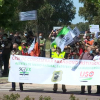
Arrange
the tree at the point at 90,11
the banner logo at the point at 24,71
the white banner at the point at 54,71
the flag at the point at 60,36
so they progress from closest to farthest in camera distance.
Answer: the white banner at the point at 54,71
the banner logo at the point at 24,71
the flag at the point at 60,36
the tree at the point at 90,11

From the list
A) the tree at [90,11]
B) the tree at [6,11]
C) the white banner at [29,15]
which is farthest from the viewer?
the tree at [90,11]

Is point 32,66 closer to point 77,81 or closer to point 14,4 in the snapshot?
point 77,81

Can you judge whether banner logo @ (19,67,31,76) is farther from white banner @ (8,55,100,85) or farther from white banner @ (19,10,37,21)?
white banner @ (19,10,37,21)

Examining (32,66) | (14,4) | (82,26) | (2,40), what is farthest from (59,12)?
(32,66)

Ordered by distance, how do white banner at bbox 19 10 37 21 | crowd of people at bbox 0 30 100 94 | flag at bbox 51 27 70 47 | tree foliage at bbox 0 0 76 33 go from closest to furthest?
crowd of people at bbox 0 30 100 94
flag at bbox 51 27 70 47
white banner at bbox 19 10 37 21
tree foliage at bbox 0 0 76 33

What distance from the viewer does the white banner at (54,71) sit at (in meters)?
12.3

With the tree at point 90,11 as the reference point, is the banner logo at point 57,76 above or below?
below

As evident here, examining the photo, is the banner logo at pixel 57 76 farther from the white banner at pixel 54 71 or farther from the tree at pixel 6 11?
the tree at pixel 6 11

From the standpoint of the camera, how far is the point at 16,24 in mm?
23609

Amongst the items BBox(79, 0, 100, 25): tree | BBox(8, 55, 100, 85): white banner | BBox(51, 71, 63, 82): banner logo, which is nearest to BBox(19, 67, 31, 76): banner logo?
BBox(8, 55, 100, 85): white banner

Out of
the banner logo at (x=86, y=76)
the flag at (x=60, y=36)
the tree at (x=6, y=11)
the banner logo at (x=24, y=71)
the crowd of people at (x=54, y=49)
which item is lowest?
the banner logo at (x=86, y=76)

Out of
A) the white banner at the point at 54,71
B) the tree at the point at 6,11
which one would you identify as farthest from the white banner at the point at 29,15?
the tree at the point at 6,11

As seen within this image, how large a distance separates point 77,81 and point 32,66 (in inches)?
64.6

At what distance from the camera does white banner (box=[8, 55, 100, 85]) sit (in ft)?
40.3
